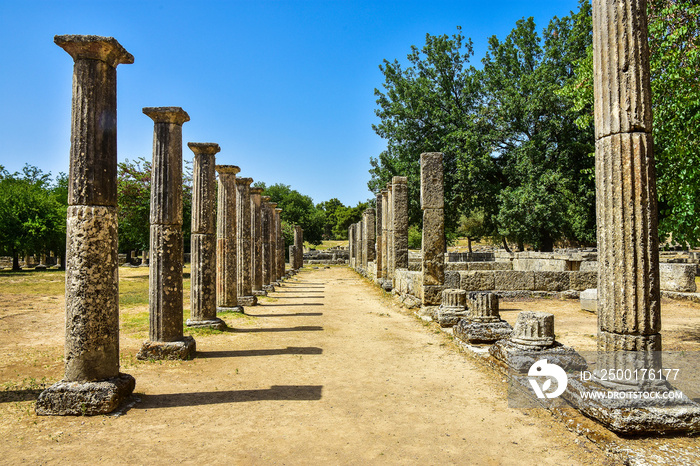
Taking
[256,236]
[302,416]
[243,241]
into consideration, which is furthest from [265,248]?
[302,416]

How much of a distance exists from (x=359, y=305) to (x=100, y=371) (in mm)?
10015

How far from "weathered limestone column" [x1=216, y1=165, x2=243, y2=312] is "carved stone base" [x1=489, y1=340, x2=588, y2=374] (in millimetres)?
7370

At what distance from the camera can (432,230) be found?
39.2 ft

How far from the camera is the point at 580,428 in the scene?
4.57 m

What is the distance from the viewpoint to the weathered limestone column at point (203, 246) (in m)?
9.68

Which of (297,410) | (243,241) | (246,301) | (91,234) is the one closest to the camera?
(297,410)

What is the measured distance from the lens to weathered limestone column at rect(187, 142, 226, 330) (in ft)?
31.8

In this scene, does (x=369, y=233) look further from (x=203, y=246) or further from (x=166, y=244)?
(x=166, y=244)

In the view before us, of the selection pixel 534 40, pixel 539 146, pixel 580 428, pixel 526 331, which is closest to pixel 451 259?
pixel 539 146

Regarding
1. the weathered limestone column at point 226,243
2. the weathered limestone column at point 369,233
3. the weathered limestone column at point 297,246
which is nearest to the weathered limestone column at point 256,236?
the weathered limestone column at point 226,243

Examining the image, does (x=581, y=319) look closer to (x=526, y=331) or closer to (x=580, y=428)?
(x=526, y=331)

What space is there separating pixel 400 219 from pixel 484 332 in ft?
27.3

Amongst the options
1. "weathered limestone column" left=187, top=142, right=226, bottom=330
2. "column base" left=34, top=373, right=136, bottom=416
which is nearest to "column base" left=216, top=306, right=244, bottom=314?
"weathered limestone column" left=187, top=142, right=226, bottom=330

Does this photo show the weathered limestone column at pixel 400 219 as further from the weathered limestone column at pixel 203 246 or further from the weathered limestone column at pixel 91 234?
the weathered limestone column at pixel 91 234
